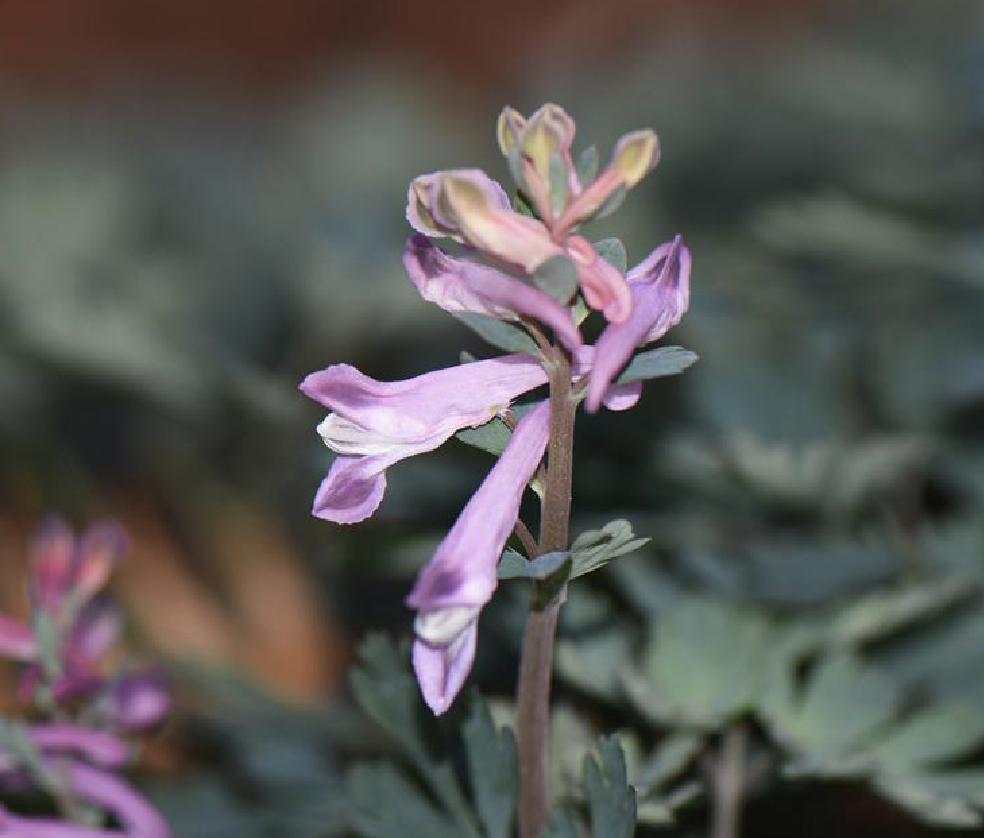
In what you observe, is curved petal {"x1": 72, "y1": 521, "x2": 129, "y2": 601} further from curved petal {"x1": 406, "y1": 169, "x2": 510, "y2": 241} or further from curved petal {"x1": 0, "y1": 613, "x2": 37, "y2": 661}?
curved petal {"x1": 406, "y1": 169, "x2": 510, "y2": 241}

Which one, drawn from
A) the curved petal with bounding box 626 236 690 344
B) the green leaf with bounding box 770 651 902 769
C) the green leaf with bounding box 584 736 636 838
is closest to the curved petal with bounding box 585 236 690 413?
the curved petal with bounding box 626 236 690 344

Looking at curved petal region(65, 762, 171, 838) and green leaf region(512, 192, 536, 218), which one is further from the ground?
green leaf region(512, 192, 536, 218)

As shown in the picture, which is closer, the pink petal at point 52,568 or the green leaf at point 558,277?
the green leaf at point 558,277

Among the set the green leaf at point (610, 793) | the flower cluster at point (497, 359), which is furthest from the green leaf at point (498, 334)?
the green leaf at point (610, 793)

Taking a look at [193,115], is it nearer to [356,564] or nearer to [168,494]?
[168,494]

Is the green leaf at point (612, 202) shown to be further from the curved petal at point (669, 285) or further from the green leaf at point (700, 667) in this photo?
the green leaf at point (700, 667)

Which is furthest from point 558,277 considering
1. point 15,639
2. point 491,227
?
point 15,639

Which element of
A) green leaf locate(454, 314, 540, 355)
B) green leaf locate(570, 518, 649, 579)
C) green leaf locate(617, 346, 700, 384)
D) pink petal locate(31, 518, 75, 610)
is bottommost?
green leaf locate(570, 518, 649, 579)
